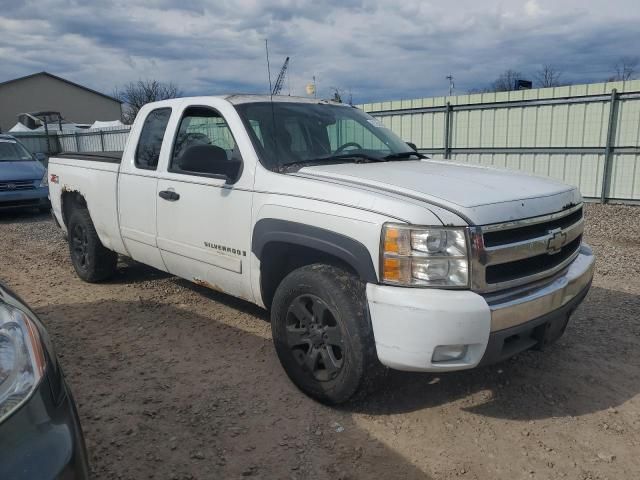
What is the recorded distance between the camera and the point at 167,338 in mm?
4230

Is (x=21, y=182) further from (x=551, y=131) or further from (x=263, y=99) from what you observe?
(x=551, y=131)

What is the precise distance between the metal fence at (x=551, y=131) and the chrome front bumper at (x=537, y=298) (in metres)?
8.52

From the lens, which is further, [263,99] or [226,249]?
[263,99]

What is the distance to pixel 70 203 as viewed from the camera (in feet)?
19.2

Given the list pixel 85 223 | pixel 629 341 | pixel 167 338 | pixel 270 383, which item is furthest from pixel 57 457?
pixel 85 223

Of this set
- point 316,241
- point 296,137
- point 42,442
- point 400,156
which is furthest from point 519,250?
point 42,442

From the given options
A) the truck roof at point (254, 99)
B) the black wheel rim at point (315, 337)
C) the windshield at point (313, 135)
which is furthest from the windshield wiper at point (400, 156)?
the black wheel rim at point (315, 337)

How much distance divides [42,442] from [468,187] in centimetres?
240

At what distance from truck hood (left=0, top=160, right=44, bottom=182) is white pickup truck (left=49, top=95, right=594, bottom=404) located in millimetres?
7530

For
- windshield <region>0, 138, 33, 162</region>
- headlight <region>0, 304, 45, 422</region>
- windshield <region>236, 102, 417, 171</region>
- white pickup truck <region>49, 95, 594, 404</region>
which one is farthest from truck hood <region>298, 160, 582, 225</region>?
windshield <region>0, 138, 33, 162</region>

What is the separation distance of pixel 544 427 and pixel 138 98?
5431cm

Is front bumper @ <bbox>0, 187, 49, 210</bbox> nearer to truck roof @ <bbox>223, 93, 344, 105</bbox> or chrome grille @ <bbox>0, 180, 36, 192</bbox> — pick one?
chrome grille @ <bbox>0, 180, 36, 192</bbox>

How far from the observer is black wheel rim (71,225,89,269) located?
5.61 meters

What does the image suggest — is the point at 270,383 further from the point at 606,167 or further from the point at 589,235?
the point at 606,167
